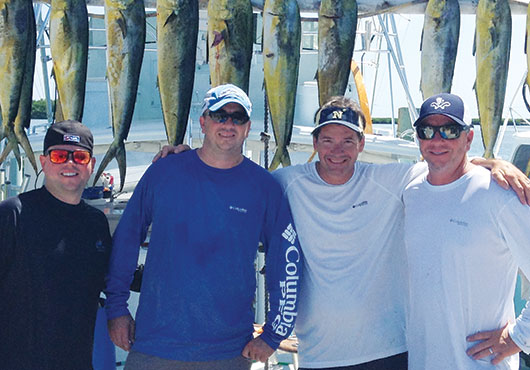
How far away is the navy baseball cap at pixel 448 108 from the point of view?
230 centimetres

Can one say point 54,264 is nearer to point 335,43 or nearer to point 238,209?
point 238,209

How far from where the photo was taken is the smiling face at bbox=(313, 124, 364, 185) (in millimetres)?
2492

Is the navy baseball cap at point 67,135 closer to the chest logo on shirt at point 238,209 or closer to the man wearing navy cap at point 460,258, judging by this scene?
the chest logo on shirt at point 238,209

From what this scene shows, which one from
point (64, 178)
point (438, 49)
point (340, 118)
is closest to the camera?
point (64, 178)

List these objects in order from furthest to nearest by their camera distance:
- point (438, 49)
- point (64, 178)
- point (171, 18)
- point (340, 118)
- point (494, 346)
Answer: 1. point (438, 49)
2. point (171, 18)
3. point (340, 118)
4. point (64, 178)
5. point (494, 346)

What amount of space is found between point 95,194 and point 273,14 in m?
3.77

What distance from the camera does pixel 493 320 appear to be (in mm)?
2189

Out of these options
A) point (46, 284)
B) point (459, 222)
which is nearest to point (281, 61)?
point (459, 222)

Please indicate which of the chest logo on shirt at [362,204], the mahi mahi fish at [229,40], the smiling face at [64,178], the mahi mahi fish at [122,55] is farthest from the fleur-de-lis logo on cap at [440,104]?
the smiling face at [64,178]

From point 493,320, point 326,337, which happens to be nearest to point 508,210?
point 493,320

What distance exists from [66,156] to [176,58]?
72cm

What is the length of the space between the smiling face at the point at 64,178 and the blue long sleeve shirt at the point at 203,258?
239 millimetres

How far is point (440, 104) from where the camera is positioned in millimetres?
2340

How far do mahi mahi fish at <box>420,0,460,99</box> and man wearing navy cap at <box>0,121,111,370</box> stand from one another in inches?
65.7
